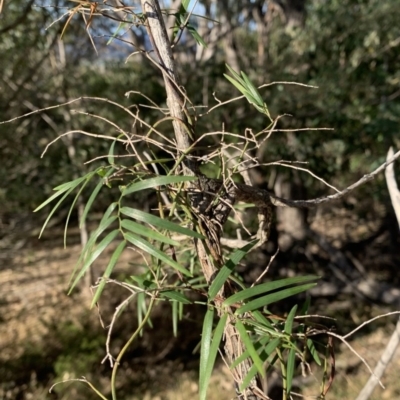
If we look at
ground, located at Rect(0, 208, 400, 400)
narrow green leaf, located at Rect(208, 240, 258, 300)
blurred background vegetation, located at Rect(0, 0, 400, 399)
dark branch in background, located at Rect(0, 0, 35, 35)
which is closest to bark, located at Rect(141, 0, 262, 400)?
narrow green leaf, located at Rect(208, 240, 258, 300)

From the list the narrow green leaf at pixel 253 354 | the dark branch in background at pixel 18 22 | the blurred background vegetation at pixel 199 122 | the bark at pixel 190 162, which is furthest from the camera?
the blurred background vegetation at pixel 199 122

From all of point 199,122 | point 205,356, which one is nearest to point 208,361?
point 205,356

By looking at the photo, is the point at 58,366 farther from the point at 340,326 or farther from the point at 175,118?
the point at 175,118

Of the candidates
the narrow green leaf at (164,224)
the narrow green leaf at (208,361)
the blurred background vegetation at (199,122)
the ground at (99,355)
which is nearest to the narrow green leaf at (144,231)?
the narrow green leaf at (164,224)

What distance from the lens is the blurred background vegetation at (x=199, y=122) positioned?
3264mm

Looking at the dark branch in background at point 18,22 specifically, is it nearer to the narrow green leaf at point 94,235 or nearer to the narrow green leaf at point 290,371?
the narrow green leaf at point 94,235

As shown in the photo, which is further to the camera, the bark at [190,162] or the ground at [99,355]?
the ground at [99,355]

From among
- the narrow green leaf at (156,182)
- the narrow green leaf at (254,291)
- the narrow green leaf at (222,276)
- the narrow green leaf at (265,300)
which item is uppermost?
the narrow green leaf at (156,182)

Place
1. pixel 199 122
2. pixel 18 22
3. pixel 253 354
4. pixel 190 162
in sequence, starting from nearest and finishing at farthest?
1. pixel 253 354
2. pixel 190 162
3. pixel 18 22
4. pixel 199 122

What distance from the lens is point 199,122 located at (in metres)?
3.11

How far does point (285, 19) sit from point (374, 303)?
2.83 m

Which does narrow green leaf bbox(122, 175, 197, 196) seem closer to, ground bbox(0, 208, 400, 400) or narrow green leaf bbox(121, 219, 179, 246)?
narrow green leaf bbox(121, 219, 179, 246)

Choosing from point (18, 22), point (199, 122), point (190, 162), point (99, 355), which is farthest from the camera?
point (99, 355)

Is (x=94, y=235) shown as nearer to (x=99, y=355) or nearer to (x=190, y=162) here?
(x=190, y=162)
